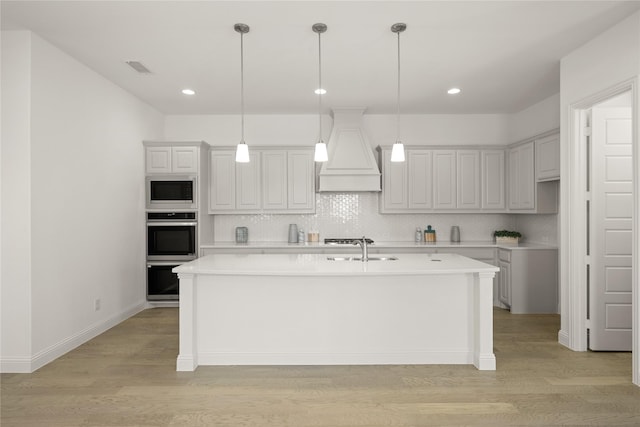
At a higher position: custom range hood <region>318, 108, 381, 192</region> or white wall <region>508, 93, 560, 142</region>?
white wall <region>508, 93, 560, 142</region>

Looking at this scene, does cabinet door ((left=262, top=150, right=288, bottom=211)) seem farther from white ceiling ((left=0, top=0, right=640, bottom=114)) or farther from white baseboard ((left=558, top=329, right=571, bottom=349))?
white baseboard ((left=558, top=329, right=571, bottom=349))

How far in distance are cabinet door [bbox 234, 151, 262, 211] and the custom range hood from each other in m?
0.94

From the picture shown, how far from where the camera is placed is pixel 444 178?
233 inches

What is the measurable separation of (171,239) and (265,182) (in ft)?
4.97

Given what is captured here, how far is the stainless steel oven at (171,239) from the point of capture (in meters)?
5.52

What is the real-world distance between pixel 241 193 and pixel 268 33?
2868 mm

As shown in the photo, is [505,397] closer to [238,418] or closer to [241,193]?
[238,418]

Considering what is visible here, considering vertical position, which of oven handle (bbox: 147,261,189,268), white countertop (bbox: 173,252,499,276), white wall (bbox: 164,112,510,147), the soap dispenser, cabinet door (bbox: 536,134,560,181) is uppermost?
white wall (bbox: 164,112,510,147)

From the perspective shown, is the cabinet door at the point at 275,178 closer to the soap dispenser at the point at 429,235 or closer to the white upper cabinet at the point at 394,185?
the white upper cabinet at the point at 394,185

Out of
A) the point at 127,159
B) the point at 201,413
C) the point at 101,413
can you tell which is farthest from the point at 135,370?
the point at 127,159

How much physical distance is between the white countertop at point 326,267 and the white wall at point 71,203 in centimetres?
128

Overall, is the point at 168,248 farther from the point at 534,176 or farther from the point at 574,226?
the point at 534,176

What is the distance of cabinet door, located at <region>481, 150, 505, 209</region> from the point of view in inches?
232

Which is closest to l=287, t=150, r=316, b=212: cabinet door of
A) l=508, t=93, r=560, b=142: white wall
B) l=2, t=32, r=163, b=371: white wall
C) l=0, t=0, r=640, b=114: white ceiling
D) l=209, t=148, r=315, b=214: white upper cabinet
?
l=209, t=148, r=315, b=214: white upper cabinet
